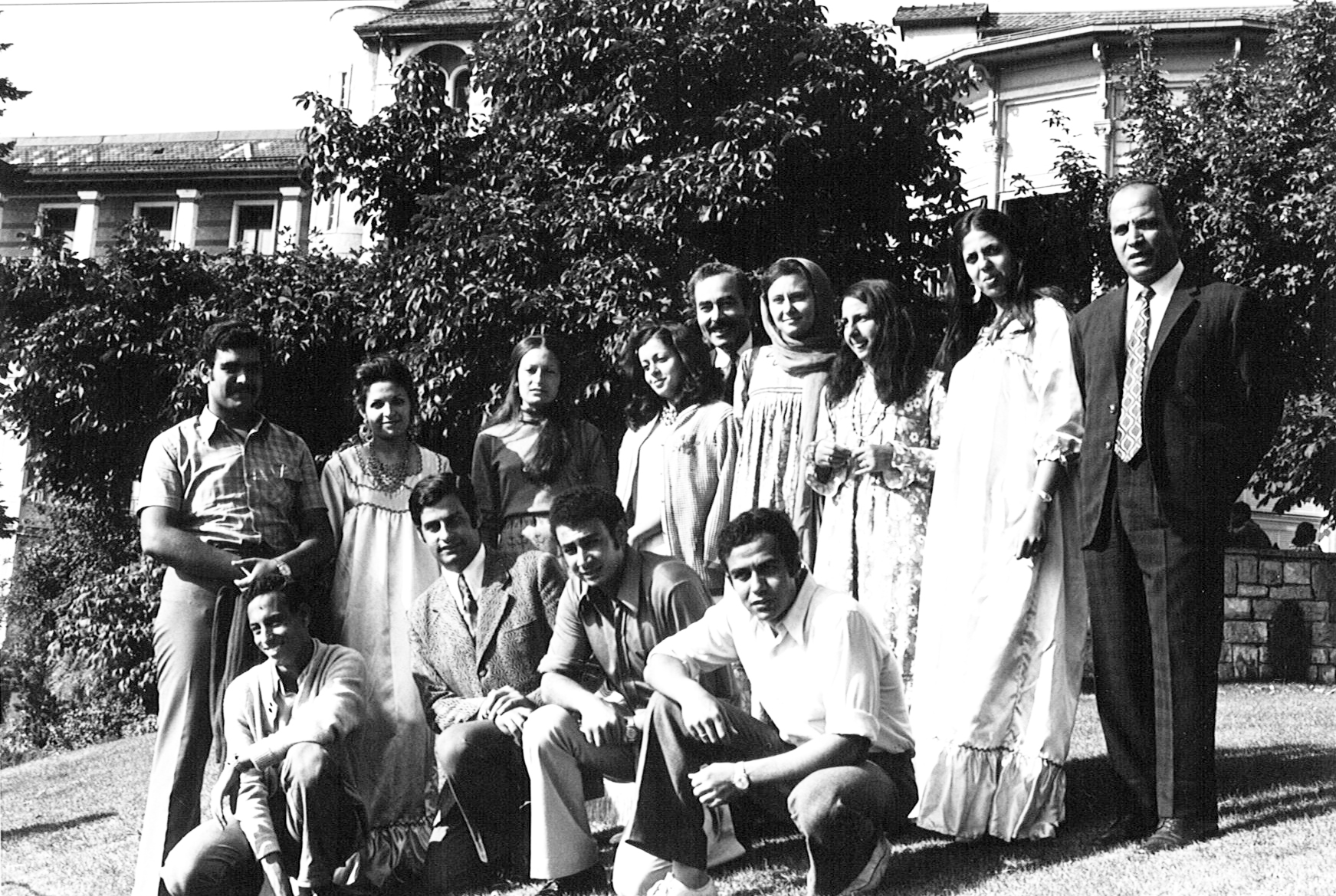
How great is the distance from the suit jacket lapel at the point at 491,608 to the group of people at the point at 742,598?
1 cm

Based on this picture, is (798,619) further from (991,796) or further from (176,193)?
(176,193)

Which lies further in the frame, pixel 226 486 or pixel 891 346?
pixel 226 486

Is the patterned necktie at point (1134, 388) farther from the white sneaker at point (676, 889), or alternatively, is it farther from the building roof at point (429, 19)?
the building roof at point (429, 19)

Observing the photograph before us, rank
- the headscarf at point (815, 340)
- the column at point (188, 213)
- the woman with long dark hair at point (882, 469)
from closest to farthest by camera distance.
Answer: the woman with long dark hair at point (882, 469)
the headscarf at point (815, 340)
the column at point (188, 213)

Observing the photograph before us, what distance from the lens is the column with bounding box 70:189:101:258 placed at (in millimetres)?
32188

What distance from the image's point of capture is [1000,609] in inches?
205

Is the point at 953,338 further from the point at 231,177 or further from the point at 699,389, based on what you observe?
the point at 231,177

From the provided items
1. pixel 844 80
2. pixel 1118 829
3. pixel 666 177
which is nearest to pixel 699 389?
pixel 1118 829

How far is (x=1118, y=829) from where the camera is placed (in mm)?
5066

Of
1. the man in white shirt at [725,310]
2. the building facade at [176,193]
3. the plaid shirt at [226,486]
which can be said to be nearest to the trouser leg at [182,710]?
the plaid shirt at [226,486]

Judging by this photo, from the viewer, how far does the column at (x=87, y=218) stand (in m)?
32.2

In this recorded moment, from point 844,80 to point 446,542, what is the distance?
8079mm

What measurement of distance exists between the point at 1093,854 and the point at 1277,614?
13148mm

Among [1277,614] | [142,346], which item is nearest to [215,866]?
[142,346]
